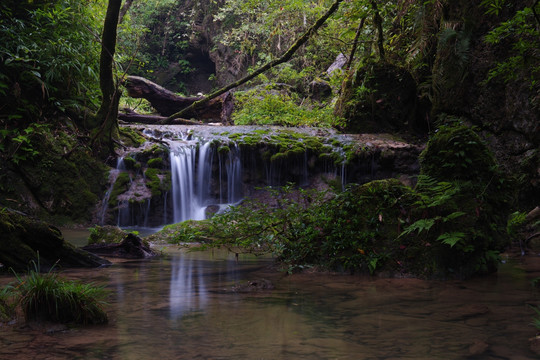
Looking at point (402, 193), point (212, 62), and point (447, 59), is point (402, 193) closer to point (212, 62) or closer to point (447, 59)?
point (447, 59)

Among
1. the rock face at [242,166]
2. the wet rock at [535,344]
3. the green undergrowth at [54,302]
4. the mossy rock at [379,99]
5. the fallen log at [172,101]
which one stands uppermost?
the fallen log at [172,101]

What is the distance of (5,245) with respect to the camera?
4.21m

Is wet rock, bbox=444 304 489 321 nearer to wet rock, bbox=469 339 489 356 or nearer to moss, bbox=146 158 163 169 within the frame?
wet rock, bbox=469 339 489 356

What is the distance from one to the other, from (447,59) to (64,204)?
1049 cm

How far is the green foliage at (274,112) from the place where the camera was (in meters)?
15.9

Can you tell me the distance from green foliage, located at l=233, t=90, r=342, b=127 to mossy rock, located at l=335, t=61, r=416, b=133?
1512 mm

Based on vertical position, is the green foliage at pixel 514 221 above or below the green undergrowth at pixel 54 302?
above

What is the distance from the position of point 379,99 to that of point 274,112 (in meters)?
5.12

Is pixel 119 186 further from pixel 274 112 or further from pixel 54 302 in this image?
pixel 54 302

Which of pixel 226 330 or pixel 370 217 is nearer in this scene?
pixel 226 330

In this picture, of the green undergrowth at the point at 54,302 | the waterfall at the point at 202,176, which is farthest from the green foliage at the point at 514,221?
the waterfall at the point at 202,176

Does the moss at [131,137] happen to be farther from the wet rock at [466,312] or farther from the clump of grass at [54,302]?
the wet rock at [466,312]

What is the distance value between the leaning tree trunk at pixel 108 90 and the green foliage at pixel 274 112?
657 cm

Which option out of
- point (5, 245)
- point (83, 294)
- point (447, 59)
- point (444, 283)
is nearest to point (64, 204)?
point (5, 245)
